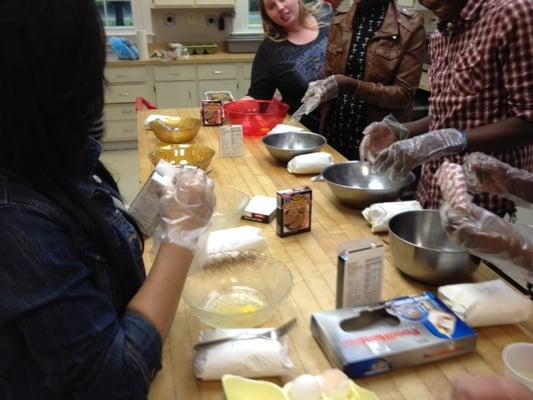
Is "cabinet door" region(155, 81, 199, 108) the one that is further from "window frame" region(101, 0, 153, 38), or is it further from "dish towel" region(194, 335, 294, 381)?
"dish towel" region(194, 335, 294, 381)

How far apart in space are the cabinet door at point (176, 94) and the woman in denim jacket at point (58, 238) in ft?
13.6

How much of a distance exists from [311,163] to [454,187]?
0.79 m

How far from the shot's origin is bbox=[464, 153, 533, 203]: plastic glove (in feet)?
4.05

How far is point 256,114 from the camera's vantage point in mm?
2379

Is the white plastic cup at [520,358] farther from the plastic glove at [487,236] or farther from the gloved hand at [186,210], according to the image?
the gloved hand at [186,210]

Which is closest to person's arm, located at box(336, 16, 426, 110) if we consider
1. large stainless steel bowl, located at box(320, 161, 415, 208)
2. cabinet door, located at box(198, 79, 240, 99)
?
large stainless steel bowl, located at box(320, 161, 415, 208)

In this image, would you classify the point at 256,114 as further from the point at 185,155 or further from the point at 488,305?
the point at 488,305

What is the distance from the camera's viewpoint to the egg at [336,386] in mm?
767

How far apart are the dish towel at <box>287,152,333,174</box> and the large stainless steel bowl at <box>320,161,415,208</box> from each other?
0.13m

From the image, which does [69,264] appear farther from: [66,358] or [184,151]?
[184,151]

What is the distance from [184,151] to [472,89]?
3.60 ft

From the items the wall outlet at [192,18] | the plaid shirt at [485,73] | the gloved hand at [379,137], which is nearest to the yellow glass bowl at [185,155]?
the gloved hand at [379,137]

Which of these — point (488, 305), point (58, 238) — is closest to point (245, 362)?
point (58, 238)

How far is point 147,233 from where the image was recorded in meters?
1.23
